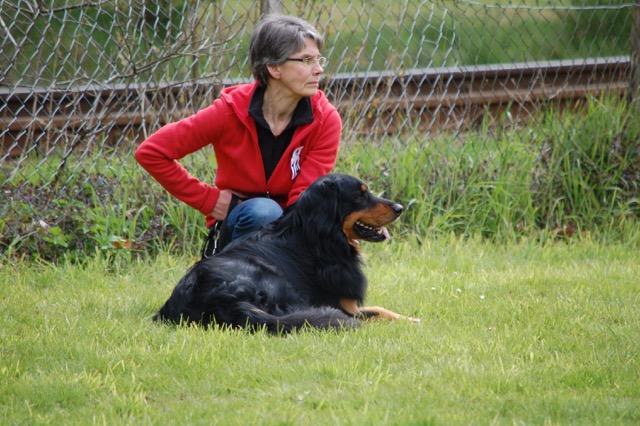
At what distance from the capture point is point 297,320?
4.14 metres

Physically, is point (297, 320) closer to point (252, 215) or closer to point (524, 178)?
point (252, 215)

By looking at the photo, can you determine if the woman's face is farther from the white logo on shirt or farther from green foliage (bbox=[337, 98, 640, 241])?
green foliage (bbox=[337, 98, 640, 241])

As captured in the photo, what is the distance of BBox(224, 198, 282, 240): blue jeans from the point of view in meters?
4.71

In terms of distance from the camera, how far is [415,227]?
21.7 feet

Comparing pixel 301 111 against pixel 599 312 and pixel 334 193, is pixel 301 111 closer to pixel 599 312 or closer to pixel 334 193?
pixel 334 193

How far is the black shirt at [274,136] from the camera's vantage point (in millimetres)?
4797

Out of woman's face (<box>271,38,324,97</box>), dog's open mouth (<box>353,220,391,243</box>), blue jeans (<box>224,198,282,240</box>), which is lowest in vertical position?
blue jeans (<box>224,198,282,240</box>)

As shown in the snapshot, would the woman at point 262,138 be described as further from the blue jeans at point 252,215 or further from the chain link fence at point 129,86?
the chain link fence at point 129,86

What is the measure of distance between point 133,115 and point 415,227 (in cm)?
229

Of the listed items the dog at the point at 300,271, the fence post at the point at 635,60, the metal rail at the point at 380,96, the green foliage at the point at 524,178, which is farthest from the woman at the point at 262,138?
the fence post at the point at 635,60

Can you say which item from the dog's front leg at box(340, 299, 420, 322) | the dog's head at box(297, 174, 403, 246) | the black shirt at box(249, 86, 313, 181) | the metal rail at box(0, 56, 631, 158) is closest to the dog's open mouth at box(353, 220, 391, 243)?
the dog's head at box(297, 174, 403, 246)

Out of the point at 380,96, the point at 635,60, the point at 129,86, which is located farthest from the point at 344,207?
the point at 635,60

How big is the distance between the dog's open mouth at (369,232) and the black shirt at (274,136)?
0.63 m

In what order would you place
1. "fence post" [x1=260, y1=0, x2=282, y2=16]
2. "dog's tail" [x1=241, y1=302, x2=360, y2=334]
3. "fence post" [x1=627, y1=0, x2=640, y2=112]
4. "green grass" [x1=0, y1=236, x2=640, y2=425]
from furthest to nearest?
1. "fence post" [x1=627, y1=0, x2=640, y2=112]
2. "fence post" [x1=260, y1=0, x2=282, y2=16]
3. "dog's tail" [x1=241, y1=302, x2=360, y2=334]
4. "green grass" [x1=0, y1=236, x2=640, y2=425]
